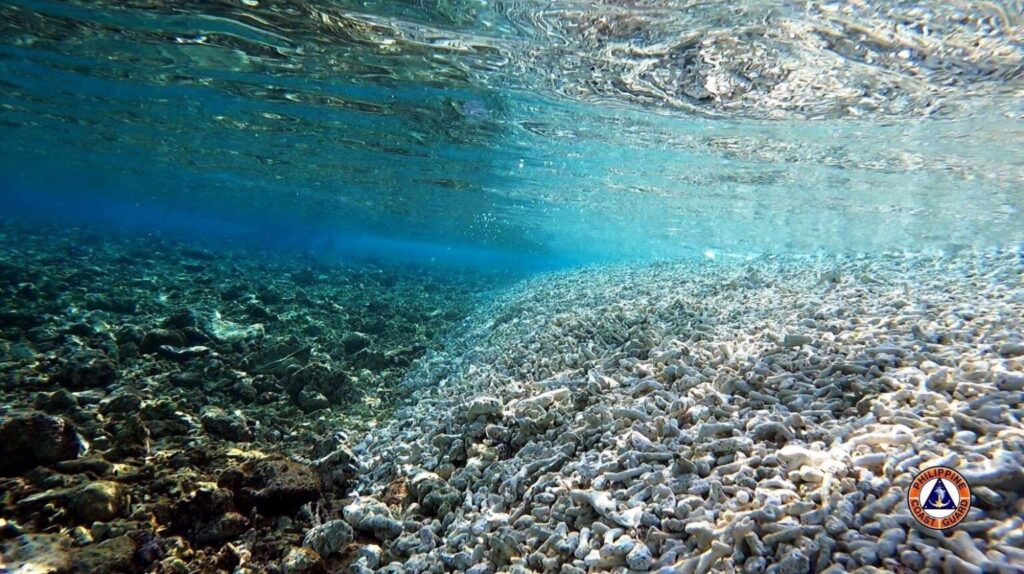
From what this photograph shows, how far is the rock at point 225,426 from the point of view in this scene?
6.23 meters

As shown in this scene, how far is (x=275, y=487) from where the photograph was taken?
4.56 metres

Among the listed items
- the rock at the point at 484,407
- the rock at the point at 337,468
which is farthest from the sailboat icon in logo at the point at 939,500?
the rock at the point at 337,468

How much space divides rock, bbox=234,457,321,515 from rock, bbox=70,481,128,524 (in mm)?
982

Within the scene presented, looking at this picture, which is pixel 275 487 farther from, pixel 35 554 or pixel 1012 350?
pixel 1012 350

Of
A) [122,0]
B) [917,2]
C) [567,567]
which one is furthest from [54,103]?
[917,2]

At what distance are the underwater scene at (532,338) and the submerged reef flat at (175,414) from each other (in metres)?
0.05

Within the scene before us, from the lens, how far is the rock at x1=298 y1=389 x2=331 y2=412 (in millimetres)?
7402

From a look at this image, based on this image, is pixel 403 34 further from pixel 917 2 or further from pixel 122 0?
pixel 917 2

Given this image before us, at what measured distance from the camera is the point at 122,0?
10.3 metres

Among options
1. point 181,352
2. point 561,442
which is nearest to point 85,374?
point 181,352

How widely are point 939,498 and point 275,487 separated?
520 cm

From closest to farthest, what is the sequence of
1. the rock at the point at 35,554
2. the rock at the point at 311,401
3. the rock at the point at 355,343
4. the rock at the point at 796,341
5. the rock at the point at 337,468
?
1. the rock at the point at 35,554
2. the rock at the point at 796,341
3. the rock at the point at 337,468
4. the rock at the point at 311,401
5. the rock at the point at 355,343

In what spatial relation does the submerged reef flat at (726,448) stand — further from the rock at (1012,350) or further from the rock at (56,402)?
the rock at (56,402)

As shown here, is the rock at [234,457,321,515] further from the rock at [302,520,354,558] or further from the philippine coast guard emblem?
the philippine coast guard emblem
